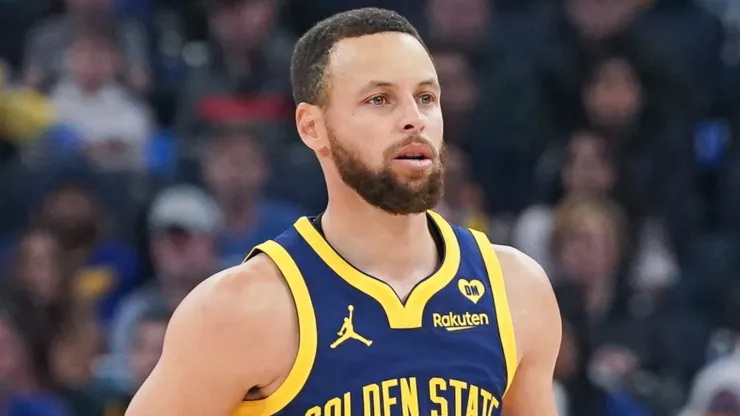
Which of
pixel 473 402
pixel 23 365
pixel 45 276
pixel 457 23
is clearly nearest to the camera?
pixel 473 402

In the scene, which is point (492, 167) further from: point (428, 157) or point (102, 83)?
point (428, 157)

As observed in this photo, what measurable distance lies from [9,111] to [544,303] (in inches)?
215

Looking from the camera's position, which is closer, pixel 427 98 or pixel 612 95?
pixel 427 98

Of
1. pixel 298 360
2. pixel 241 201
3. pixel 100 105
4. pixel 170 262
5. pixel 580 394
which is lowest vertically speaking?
pixel 298 360

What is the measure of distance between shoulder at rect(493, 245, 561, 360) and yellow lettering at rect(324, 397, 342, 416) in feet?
1.74

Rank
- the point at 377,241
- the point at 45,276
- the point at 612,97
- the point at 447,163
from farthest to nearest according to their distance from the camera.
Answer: the point at 612,97
the point at 447,163
the point at 45,276
the point at 377,241

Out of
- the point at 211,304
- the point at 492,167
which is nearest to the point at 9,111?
the point at 492,167

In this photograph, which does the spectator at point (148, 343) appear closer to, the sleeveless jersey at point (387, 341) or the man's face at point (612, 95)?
the man's face at point (612, 95)

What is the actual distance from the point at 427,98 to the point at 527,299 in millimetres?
589

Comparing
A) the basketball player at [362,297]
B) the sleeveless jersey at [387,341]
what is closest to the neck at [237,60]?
the basketball player at [362,297]

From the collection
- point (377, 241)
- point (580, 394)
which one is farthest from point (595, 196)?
point (377, 241)

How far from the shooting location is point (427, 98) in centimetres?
326

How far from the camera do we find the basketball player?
122 inches

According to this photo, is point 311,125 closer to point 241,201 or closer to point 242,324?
point 242,324
